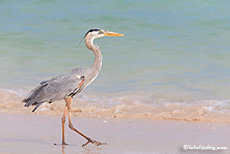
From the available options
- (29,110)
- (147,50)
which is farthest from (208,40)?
(29,110)

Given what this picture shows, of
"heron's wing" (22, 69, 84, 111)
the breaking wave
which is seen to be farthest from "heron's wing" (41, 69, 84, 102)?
the breaking wave

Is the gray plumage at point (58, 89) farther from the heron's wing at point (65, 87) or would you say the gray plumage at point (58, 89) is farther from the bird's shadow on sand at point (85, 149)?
the bird's shadow on sand at point (85, 149)

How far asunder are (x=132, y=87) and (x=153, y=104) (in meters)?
1.10

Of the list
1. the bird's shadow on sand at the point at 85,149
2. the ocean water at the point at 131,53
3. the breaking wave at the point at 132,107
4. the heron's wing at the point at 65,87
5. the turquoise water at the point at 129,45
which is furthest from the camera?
the turquoise water at the point at 129,45

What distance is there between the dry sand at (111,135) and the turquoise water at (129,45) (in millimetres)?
1782

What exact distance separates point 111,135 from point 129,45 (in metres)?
6.81

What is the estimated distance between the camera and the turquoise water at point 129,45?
9.21 m

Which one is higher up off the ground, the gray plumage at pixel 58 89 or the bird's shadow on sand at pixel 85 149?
the gray plumage at pixel 58 89

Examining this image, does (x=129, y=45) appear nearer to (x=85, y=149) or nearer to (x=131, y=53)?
(x=131, y=53)

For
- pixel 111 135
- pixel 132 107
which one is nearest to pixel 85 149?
pixel 111 135

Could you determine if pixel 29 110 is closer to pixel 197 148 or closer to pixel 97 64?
pixel 97 64

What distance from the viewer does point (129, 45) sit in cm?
1264

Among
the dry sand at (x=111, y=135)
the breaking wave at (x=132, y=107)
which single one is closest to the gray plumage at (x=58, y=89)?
the dry sand at (x=111, y=135)

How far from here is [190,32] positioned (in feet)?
45.2
